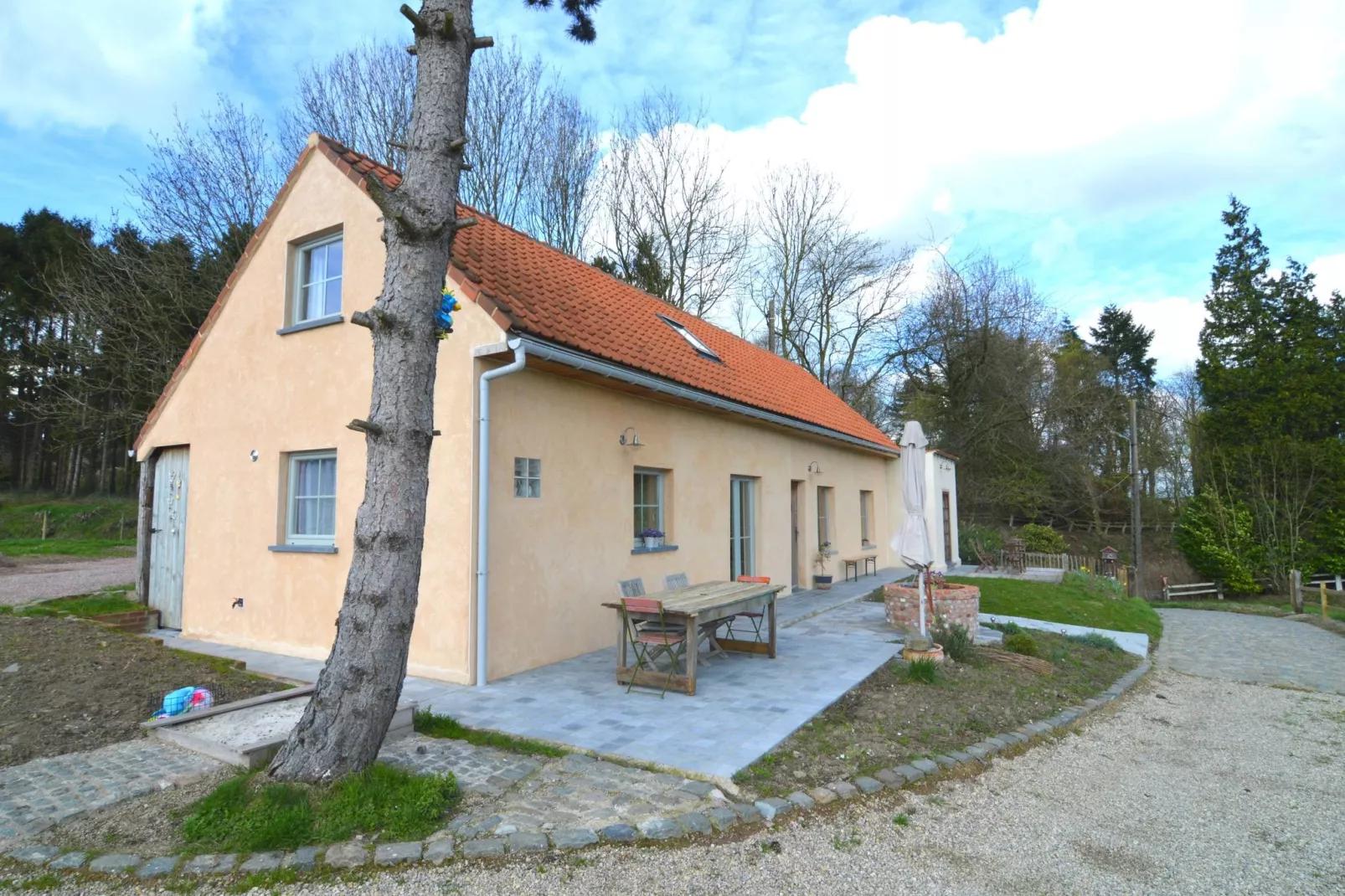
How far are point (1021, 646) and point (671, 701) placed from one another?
179 inches

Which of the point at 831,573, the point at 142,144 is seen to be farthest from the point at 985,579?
the point at 142,144

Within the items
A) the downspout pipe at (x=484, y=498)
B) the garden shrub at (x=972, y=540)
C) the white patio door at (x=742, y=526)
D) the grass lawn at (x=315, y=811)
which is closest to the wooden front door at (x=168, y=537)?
the downspout pipe at (x=484, y=498)

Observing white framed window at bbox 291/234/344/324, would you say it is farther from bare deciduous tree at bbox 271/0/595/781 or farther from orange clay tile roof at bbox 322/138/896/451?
bare deciduous tree at bbox 271/0/595/781

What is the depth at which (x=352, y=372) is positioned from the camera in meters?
7.30

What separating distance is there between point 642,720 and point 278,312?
21.3ft

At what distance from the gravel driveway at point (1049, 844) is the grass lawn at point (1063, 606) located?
6210mm

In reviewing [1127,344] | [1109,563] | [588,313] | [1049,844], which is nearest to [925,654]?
[1049,844]

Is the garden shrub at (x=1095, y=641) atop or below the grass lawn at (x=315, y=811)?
below

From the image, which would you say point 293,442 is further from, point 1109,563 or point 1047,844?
point 1109,563

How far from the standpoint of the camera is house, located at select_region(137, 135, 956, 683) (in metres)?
6.48

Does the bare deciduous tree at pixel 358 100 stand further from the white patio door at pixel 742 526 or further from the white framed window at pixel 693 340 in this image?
the white patio door at pixel 742 526

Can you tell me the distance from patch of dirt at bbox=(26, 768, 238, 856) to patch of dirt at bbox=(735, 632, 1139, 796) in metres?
2.97

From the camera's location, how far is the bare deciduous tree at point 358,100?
17.7m

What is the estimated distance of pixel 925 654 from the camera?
710 cm
